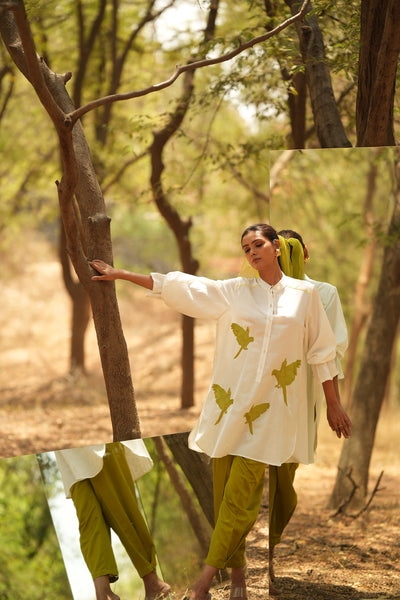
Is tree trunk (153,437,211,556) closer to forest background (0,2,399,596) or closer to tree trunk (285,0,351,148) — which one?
forest background (0,2,399,596)

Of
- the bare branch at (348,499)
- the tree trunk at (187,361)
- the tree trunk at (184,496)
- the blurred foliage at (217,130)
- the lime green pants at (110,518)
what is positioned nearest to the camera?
the lime green pants at (110,518)

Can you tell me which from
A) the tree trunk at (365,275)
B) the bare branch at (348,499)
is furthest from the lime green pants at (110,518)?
the bare branch at (348,499)

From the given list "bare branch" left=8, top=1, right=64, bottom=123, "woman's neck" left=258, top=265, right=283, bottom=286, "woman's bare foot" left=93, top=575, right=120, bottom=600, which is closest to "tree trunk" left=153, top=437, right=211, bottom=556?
"woman's bare foot" left=93, top=575, right=120, bottom=600

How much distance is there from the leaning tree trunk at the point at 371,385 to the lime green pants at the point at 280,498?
1896 millimetres

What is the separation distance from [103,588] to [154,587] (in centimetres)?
26

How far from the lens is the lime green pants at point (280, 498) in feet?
10.9

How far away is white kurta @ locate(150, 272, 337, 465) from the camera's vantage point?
9.47ft

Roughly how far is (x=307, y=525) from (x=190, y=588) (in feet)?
6.49

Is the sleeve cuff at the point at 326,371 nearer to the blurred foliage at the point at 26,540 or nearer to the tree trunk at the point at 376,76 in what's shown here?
the blurred foliage at the point at 26,540

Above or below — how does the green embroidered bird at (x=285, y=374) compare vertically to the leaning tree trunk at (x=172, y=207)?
below

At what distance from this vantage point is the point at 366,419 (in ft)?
17.4

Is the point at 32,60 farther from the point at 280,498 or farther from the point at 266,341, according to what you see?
the point at 280,498

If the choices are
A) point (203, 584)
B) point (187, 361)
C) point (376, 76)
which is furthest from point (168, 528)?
point (187, 361)

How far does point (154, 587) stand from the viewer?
3.04m
